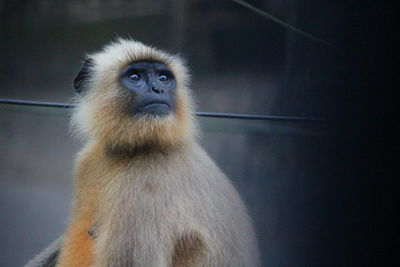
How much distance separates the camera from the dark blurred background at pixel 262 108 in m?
0.67

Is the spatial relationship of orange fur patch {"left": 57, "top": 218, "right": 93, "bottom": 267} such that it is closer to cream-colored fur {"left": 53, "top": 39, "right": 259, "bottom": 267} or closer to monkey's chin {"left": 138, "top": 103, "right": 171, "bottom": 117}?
cream-colored fur {"left": 53, "top": 39, "right": 259, "bottom": 267}

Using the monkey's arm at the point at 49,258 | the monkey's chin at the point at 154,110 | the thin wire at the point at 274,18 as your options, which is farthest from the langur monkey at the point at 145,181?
the thin wire at the point at 274,18

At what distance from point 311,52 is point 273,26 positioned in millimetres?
728

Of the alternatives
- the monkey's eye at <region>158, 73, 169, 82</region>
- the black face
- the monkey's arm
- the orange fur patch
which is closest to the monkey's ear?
the black face

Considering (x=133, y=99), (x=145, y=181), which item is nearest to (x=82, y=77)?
(x=133, y=99)

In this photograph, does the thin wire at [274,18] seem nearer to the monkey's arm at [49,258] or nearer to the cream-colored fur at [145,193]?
the cream-colored fur at [145,193]

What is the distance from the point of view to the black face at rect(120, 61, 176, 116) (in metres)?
1.53

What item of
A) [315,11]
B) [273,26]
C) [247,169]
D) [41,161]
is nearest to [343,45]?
[315,11]

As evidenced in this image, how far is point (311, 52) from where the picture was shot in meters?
1.02

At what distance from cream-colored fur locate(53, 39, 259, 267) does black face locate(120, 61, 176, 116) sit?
3 centimetres

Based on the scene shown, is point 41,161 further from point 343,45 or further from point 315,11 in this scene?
point 343,45

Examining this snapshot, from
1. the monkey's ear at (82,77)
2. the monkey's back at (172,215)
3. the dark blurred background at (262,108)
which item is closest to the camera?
the dark blurred background at (262,108)

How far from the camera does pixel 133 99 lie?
1.56m

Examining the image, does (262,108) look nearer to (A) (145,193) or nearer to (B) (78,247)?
(A) (145,193)
